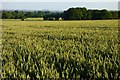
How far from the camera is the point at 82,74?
287 inches

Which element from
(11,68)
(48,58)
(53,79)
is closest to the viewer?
(53,79)

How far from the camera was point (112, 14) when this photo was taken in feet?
244

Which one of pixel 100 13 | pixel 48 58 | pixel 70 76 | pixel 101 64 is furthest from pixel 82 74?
pixel 100 13

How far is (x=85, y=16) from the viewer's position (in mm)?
76000

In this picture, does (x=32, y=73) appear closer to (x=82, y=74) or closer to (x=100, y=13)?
(x=82, y=74)

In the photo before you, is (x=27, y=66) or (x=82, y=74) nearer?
(x=82, y=74)

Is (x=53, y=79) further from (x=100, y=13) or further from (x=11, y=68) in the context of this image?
(x=100, y=13)

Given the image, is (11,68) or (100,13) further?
(100,13)

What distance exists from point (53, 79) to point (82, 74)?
94 centimetres

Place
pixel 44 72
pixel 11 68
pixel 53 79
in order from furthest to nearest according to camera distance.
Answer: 1. pixel 11 68
2. pixel 44 72
3. pixel 53 79

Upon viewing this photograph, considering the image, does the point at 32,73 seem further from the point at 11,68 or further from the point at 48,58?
the point at 48,58

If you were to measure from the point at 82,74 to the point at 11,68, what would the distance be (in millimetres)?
2000

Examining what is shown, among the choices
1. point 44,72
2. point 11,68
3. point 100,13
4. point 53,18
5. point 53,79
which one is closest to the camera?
point 53,79

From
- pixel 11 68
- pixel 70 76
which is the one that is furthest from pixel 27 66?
pixel 70 76
